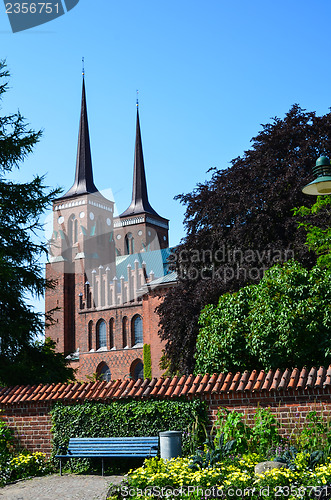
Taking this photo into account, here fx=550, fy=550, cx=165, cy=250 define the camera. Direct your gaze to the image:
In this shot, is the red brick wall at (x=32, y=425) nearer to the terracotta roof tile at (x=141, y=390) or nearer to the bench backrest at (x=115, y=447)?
the bench backrest at (x=115, y=447)

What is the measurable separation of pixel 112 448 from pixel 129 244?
7217 cm

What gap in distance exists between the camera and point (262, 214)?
704 inches

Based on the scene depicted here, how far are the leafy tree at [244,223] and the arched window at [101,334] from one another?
33.2 metres

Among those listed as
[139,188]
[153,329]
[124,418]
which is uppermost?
[139,188]

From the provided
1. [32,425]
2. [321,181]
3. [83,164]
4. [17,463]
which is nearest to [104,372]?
[83,164]

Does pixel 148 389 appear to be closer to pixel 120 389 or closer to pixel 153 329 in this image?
pixel 120 389

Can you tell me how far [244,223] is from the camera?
61.1 ft

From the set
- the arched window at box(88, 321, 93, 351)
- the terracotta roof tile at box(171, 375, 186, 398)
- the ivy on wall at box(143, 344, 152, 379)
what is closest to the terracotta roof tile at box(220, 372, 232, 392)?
the terracotta roof tile at box(171, 375, 186, 398)

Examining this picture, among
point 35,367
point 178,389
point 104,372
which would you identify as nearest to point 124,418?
point 178,389

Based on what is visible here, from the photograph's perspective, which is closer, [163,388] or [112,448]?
[112,448]

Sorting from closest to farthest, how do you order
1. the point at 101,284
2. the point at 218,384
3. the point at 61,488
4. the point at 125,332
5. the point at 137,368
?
1. the point at 61,488
2. the point at 218,384
3. the point at 137,368
4. the point at 125,332
5. the point at 101,284

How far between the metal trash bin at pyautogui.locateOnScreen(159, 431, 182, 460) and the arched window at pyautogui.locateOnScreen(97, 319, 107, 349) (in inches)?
1778

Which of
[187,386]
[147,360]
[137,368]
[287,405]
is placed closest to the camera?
[287,405]

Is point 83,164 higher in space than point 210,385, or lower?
higher
